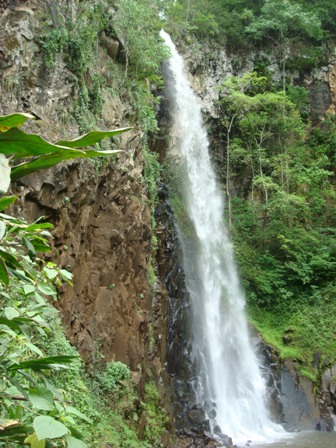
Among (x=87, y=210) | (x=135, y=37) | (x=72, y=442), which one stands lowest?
(x=72, y=442)

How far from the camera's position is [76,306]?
6238mm

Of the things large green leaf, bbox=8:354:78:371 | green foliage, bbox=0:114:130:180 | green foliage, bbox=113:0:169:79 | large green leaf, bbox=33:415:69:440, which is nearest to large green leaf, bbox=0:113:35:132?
green foliage, bbox=0:114:130:180

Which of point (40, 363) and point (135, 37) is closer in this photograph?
point (40, 363)

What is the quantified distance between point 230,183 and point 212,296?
20.5 feet

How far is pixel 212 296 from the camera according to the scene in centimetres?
1290

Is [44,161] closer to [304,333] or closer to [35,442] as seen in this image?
[35,442]

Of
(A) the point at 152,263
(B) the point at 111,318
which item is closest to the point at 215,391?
(A) the point at 152,263

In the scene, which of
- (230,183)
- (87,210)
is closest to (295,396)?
(87,210)

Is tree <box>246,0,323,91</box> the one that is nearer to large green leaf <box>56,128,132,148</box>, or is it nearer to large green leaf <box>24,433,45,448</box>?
large green leaf <box>56,128,132,148</box>

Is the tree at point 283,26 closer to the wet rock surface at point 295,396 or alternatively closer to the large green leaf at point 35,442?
the wet rock surface at point 295,396

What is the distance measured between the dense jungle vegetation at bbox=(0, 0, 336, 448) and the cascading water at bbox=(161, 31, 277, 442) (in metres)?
0.91

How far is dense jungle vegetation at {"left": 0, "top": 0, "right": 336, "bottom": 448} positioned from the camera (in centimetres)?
170

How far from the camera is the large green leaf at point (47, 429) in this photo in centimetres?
101

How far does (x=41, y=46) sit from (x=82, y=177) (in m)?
1.90
